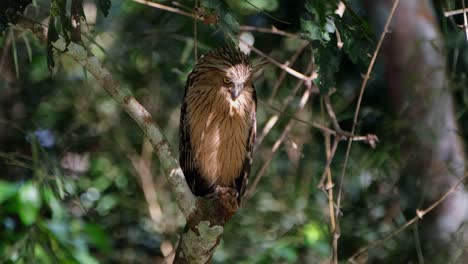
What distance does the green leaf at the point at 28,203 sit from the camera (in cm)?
345

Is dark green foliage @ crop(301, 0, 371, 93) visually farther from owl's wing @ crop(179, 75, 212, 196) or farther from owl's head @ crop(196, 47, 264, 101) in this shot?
owl's wing @ crop(179, 75, 212, 196)

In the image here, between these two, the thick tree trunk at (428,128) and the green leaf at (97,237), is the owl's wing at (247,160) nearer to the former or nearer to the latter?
the green leaf at (97,237)

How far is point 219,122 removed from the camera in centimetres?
371

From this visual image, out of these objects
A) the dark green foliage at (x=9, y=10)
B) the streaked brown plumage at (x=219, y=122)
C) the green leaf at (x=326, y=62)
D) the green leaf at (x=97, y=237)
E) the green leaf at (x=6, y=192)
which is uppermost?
the dark green foliage at (x=9, y=10)

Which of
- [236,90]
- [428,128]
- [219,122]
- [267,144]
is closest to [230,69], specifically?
[236,90]

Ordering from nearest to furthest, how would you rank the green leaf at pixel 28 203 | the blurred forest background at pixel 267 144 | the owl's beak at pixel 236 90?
the green leaf at pixel 28 203 → the owl's beak at pixel 236 90 → the blurred forest background at pixel 267 144

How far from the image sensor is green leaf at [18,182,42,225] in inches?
136

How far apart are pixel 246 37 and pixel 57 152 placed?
4.76 ft

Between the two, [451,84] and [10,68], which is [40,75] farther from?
[451,84]

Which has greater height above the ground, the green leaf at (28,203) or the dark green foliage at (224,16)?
the dark green foliage at (224,16)

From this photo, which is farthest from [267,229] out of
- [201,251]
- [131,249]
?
[201,251]

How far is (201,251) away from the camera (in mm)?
2791

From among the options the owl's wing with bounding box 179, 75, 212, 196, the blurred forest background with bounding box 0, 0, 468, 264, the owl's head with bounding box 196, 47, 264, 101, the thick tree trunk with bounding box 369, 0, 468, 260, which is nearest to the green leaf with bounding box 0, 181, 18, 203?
the blurred forest background with bounding box 0, 0, 468, 264

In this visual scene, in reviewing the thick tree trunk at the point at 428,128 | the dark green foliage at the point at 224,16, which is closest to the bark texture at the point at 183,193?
the dark green foliage at the point at 224,16
